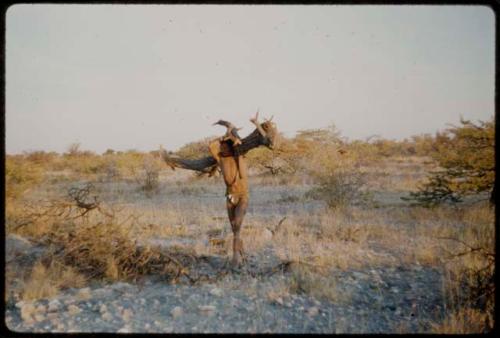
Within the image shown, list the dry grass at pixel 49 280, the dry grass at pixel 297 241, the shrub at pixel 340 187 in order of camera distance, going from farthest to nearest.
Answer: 1. the shrub at pixel 340 187
2. the dry grass at pixel 297 241
3. the dry grass at pixel 49 280

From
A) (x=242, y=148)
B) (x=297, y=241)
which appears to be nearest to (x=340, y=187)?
(x=297, y=241)

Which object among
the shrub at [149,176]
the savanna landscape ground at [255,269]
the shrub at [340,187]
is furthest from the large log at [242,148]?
the shrub at [149,176]

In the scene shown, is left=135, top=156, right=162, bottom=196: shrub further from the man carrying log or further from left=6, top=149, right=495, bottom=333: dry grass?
the man carrying log

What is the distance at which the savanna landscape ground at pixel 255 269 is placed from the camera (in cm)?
365

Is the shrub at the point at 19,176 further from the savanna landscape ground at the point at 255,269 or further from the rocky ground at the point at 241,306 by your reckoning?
the rocky ground at the point at 241,306

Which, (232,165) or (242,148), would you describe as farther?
(232,165)

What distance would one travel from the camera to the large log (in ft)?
13.5

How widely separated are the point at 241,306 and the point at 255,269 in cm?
87

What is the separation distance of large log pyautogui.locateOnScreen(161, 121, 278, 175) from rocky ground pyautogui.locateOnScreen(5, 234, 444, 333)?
1.20 meters

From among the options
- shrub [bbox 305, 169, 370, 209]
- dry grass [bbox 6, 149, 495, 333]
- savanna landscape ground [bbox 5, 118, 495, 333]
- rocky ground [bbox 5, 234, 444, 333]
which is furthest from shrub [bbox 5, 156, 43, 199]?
shrub [bbox 305, 169, 370, 209]

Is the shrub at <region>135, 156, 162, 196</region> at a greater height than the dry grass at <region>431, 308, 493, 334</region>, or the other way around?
the shrub at <region>135, 156, 162, 196</region>

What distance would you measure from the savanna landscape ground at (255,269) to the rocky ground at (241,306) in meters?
0.01

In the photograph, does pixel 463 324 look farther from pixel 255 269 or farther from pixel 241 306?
pixel 255 269

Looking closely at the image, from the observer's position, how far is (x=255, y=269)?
473cm
